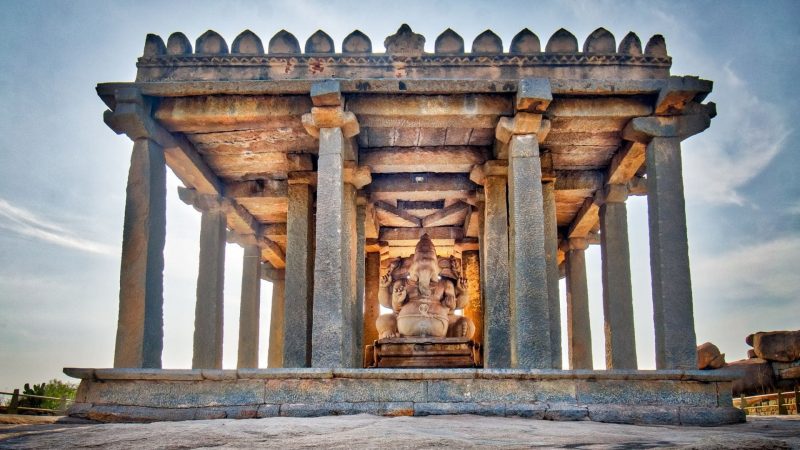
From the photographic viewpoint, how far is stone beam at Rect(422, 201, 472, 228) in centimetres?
1809

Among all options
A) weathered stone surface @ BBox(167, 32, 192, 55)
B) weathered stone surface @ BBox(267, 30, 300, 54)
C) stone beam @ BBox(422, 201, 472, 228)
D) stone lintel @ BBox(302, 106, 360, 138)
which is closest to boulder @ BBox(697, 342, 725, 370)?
stone beam @ BBox(422, 201, 472, 228)

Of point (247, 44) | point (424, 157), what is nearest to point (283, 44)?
point (247, 44)

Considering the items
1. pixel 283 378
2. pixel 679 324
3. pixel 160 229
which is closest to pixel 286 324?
pixel 160 229

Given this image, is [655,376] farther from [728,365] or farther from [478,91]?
[728,365]

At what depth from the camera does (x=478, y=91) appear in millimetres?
Result: 12586

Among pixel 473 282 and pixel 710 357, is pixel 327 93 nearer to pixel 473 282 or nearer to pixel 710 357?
pixel 473 282

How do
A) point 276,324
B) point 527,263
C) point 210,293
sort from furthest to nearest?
point 276,324, point 210,293, point 527,263

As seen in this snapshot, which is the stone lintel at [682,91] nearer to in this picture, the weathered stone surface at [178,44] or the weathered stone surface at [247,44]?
the weathered stone surface at [247,44]

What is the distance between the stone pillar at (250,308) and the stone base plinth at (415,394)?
9452 mm

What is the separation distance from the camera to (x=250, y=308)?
1977cm

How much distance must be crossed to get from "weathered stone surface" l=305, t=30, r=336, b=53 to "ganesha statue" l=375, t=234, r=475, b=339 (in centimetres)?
606

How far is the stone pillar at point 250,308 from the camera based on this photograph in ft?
63.8

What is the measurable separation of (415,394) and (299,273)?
5448 mm

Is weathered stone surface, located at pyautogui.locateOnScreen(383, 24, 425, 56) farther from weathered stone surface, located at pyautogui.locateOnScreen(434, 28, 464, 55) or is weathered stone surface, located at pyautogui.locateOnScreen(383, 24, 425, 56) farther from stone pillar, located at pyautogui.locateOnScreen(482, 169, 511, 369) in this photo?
stone pillar, located at pyautogui.locateOnScreen(482, 169, 511, 369)
